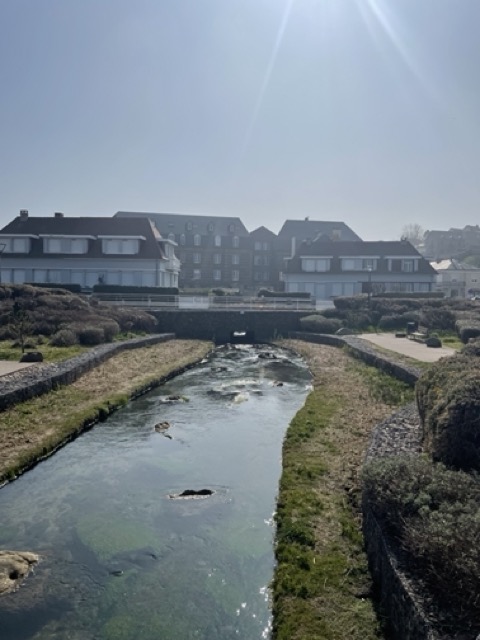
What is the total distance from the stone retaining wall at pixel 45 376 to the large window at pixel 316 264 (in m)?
34.3

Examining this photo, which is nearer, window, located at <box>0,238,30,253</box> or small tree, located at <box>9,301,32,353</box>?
small tree, located at <box>9,301,32,353</box>

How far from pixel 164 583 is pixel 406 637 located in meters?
2.99

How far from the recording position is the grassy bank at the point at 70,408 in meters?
10.8

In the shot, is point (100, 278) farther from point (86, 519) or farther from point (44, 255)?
point (86, 519)

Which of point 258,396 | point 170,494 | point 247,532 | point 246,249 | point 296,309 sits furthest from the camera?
point 246,249

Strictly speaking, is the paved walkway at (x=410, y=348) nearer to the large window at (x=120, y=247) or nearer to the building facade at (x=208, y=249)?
the large window at (x=120, y=247)

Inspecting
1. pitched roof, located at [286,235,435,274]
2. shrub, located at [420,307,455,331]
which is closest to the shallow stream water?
shrub, located at [420,307,455,331]

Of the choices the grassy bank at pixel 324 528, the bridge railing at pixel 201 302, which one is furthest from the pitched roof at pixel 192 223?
the grassy bank at pixel 324 528

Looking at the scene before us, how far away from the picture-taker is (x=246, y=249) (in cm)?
7469

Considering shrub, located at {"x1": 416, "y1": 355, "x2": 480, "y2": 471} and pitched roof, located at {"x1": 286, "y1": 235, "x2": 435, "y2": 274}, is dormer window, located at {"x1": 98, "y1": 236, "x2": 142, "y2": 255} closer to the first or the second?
pitched roof, located at {"x1": 286, "y1": 235, "x2": 435, "y2": 274}

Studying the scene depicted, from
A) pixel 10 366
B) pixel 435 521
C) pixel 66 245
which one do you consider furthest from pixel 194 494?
pixel 66 245

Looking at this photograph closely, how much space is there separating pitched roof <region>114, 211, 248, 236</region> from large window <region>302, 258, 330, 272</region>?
22558 mm

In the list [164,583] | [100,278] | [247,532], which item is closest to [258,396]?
[247,532]

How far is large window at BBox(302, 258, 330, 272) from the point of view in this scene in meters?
54.4
